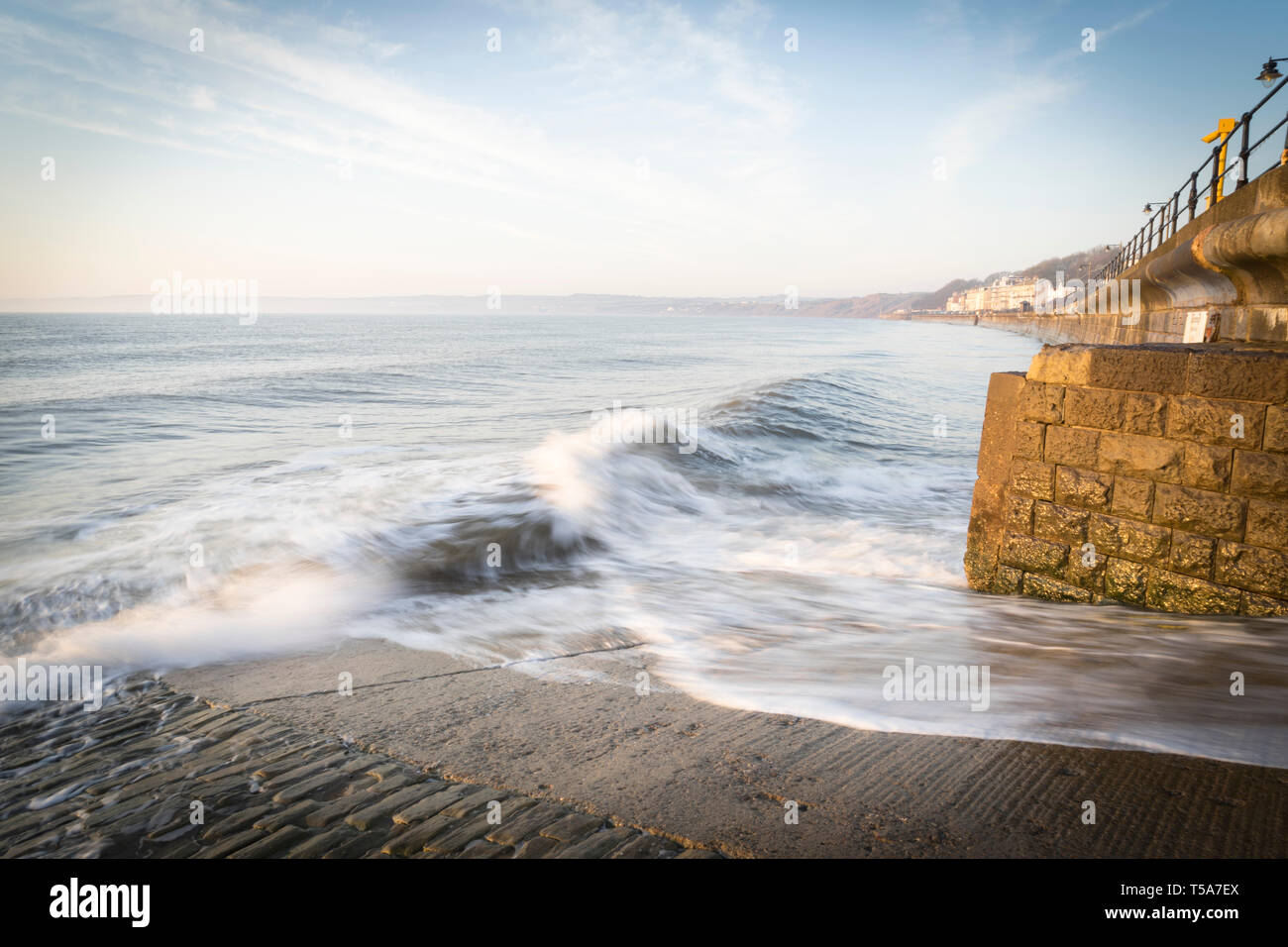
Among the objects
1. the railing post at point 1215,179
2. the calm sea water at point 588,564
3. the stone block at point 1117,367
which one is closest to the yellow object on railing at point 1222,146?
the railing post at point 1215,179

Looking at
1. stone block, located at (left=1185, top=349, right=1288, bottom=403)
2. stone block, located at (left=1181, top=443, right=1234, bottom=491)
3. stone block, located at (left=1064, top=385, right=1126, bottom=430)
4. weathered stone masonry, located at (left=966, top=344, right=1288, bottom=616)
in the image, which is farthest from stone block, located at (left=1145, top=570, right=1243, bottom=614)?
stone block, located at (left=1185, top=349, right=1288, bottom=403)

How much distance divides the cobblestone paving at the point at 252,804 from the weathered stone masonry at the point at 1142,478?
407cm

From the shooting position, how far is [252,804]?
8.97ft

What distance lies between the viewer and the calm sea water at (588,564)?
12.8 ft

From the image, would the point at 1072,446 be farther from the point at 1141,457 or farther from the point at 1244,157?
the point at 1244,157

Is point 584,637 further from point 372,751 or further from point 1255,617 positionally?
point 1255,617

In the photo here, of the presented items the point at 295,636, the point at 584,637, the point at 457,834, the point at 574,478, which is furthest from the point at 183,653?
the point at 574,478

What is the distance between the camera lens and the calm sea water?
3.89m

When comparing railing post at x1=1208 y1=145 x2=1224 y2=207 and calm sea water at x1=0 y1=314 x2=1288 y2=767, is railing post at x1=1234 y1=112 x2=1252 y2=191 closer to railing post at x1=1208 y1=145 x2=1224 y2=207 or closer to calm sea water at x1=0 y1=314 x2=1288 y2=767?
railing post at x1=1208 y1=145 x2=1224 y2=207

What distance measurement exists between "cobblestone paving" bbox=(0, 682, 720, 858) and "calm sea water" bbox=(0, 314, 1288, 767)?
4.23ft

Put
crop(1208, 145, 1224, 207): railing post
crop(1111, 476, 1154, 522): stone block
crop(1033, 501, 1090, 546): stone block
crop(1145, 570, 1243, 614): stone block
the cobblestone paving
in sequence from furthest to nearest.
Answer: crop(1208, 145, 1224, 207): railing post < crop(1033, 501, 1090, 546): stone block < crop(1111, 476, 1154, 522): stone block < crop(1145, 570, 1243, 614): stone block < the cobblestone paving

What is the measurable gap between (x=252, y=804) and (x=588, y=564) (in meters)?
4.76

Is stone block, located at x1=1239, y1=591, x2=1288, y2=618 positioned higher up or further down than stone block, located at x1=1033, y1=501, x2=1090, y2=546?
further down
